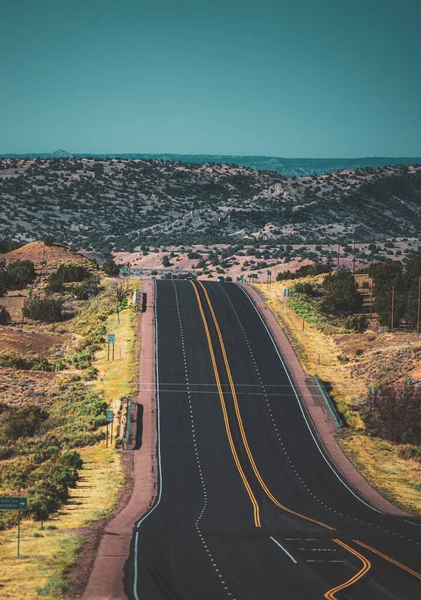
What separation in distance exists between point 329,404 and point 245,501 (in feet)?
65.4

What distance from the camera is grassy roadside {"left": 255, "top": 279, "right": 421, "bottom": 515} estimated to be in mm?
46906

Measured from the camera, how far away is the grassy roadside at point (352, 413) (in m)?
46.9

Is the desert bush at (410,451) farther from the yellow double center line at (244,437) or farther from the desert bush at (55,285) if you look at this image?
the desert bush at (55,285)

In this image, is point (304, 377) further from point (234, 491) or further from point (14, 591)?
point (14, 591)

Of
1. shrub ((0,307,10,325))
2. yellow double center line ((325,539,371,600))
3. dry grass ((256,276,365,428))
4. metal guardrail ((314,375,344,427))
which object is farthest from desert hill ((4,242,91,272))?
yellow double center line ((325,539,371,600))

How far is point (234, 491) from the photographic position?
43750 mm

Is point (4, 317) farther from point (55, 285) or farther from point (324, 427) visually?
point (324, 427)

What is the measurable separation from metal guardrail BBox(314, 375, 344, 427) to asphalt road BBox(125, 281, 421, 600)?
2.01 m

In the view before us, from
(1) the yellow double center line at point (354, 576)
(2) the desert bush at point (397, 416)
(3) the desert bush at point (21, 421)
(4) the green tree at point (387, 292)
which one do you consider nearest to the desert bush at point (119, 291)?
(4) the green tree at point (387, 292)

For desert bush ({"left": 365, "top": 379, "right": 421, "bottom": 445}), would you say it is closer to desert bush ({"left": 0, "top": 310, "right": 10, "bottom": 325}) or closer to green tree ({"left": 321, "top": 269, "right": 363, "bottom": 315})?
green tree ({"left": 321, "top": 269, "right": 363, "bottom": 315})

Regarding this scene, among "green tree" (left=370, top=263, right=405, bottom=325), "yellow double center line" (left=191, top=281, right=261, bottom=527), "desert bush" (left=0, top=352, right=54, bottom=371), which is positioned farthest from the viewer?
"green tree" (left=370, top=263, right=405, bottom=325)

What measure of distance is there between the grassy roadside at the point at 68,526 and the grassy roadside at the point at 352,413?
13.3 meters

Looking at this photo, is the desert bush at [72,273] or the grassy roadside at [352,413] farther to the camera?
the desert bush at [72,273]

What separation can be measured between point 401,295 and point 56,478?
52.1m
